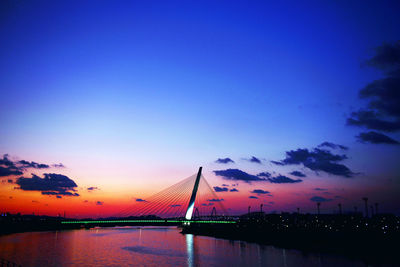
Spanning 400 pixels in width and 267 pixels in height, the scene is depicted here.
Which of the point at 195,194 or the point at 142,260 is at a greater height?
the point at 195,194

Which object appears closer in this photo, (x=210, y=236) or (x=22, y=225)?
(x=210, y=236)

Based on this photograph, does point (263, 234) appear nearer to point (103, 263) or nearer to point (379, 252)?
point (379, 252)

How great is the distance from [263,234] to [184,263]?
31725 mm

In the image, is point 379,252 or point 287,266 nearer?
point 287,266

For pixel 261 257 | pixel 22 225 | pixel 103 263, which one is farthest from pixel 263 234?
pixel 22 225

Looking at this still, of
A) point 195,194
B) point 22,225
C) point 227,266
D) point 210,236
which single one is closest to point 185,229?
point 210,236

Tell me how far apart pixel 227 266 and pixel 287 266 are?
6853 mm

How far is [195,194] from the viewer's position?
67.4 meters

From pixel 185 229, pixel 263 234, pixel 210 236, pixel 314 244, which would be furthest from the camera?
pixel 185 229

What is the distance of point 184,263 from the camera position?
38.1m

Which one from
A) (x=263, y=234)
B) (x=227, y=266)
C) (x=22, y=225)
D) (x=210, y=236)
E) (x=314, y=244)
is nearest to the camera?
(x=227, y=266)

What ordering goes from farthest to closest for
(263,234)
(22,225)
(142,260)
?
(22,225), (263,234), (142,260)

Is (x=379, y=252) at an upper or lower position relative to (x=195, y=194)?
lower

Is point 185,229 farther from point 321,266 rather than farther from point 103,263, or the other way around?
point 321,266
